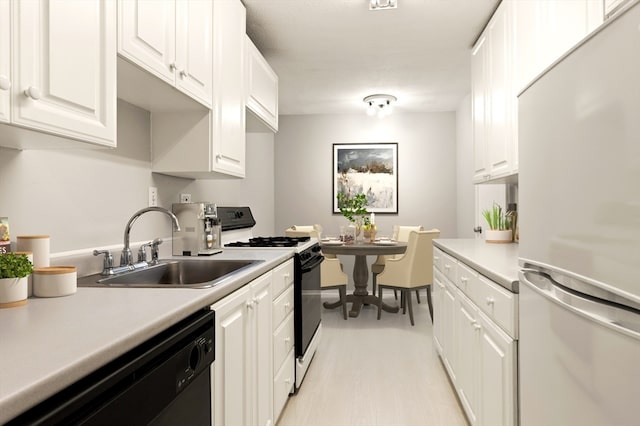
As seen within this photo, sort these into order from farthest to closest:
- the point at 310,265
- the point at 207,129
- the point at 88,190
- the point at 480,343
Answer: the point at 310,265
the point at 207,129
the point at 480,343
the point at 88,190

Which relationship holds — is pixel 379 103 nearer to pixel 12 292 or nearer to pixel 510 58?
pixel 510 58

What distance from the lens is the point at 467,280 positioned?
2131 millimetres

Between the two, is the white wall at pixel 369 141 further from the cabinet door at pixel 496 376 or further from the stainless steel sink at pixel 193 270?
A: the cabinet door at pixel 496 376

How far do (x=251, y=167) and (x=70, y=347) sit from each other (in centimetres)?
406

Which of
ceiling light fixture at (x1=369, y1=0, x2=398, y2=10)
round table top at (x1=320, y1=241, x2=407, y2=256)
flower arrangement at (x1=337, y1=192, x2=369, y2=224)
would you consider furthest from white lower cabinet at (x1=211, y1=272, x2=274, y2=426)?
flower arrangement at (x1=337, y1=192, x2=369, y2=224)

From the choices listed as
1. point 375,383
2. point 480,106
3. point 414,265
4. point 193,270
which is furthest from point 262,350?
point 414,265

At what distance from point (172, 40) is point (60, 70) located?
0.72 m

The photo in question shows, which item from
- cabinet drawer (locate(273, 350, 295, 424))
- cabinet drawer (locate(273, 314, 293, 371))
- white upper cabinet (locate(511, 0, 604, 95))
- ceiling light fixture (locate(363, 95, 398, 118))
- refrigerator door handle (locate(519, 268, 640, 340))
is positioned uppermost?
ceiling light fixture (locate(363, 95, 398, 118))

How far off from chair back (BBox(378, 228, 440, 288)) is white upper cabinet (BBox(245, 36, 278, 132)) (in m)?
1.83

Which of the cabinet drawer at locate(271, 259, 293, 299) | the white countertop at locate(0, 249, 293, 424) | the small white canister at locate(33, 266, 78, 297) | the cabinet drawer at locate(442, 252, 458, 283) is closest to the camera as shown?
the white countertop at locate(0, 249, 293, 424)

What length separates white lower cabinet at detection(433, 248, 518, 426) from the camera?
4.86 ft

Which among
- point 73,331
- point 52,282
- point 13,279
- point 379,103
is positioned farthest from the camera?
point 379,103

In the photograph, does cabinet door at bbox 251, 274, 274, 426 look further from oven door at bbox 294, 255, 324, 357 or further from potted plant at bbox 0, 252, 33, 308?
potted plant at bbox 0, 252, 33, 308

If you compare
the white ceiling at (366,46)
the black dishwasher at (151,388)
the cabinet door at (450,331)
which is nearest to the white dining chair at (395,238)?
the white ceiling at (366,46)
